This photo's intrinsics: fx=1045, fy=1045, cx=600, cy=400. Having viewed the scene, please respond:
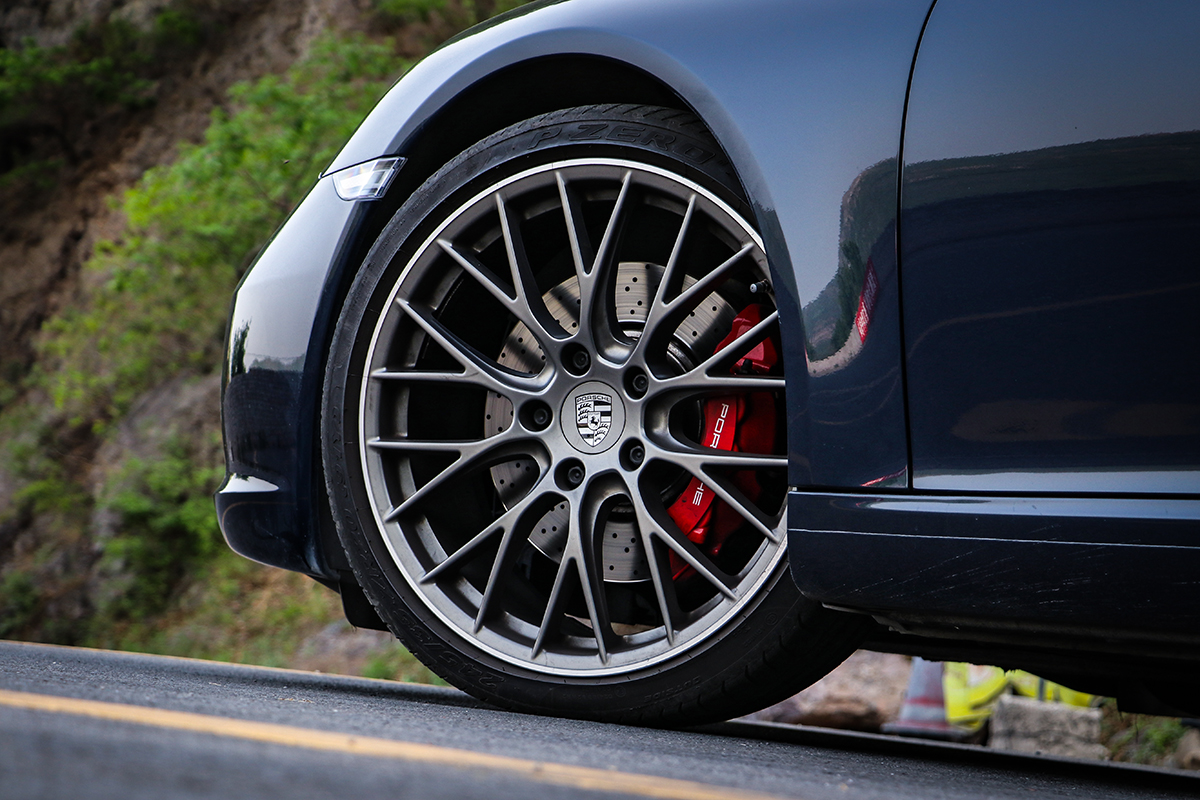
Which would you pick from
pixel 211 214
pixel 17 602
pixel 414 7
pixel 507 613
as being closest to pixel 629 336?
pixel 507 613

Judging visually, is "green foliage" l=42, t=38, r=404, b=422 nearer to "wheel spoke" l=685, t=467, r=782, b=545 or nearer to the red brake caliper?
the red brake caliper

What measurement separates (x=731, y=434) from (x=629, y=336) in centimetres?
30

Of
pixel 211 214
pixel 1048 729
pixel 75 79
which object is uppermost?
pixel 75 79

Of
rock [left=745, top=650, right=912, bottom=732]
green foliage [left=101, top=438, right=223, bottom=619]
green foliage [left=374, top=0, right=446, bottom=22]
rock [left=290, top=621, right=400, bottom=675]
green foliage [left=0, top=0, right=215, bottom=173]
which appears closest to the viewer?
rock [left=745, top=650, right=912, bottom=732]

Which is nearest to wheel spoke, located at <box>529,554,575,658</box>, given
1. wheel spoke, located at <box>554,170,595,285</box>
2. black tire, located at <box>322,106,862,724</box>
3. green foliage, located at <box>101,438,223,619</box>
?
black tire, located at <box>322,106,862,724</box>

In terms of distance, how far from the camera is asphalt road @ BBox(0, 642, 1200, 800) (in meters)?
0.95

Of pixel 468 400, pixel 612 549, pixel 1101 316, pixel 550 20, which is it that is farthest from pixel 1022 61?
pixel 468 400

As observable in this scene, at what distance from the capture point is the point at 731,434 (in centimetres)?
212

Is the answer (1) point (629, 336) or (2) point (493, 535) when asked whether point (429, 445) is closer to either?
(2) point (493, 535)

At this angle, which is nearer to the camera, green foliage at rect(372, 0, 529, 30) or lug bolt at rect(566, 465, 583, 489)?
lug bolt at rect(566, 465, 583, 489)

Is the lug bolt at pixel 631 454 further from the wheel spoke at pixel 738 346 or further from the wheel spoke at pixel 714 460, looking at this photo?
the wheel spoke at pixel 738 346

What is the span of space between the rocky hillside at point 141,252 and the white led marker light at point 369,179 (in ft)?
25.4

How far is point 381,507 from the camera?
88.0 inches

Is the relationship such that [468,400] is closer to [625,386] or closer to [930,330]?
[625,386]
